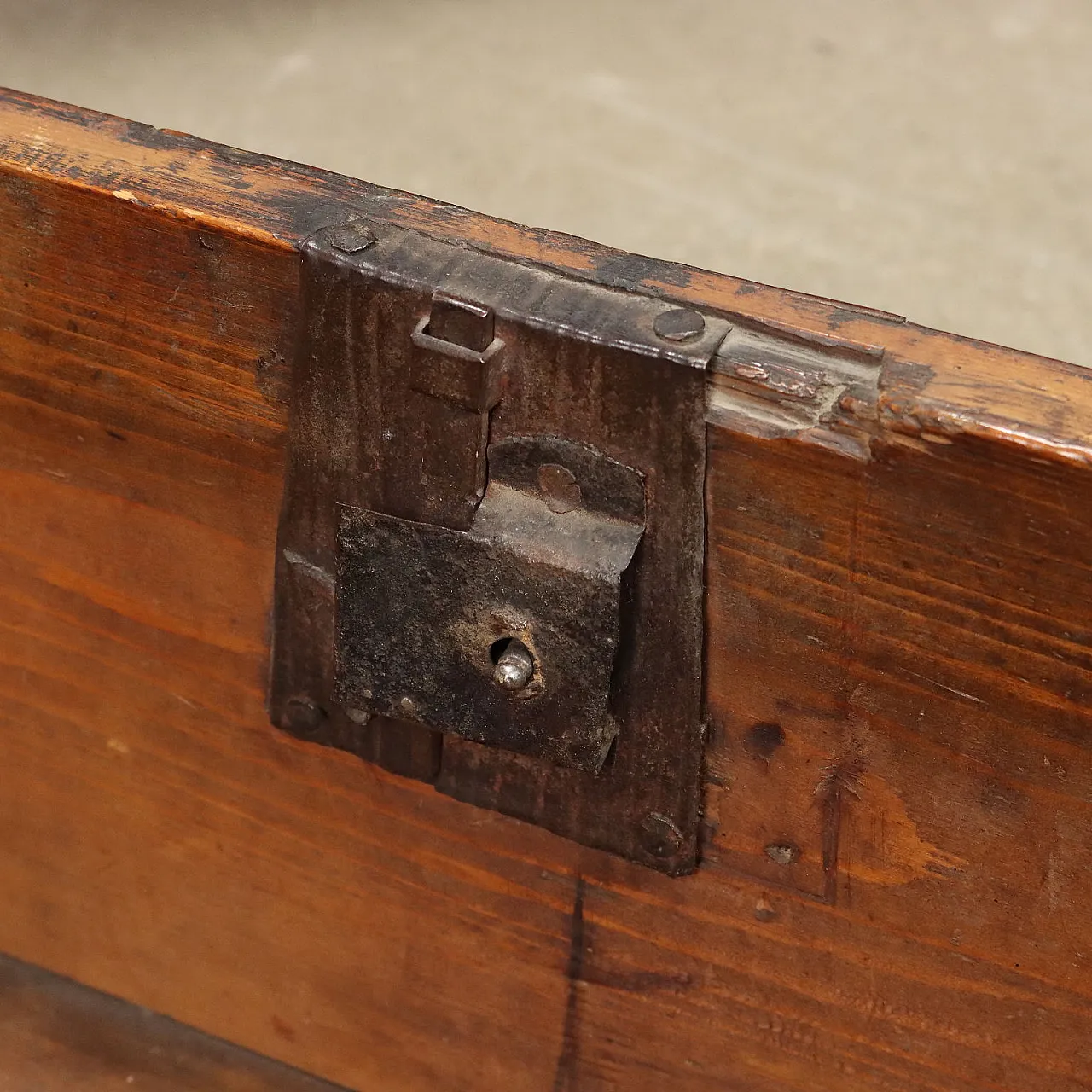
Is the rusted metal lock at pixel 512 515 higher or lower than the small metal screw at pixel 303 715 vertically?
higher

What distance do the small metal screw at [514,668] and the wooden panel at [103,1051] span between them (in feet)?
1.42

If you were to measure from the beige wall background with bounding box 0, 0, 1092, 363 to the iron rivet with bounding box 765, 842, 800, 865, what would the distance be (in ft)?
1.90

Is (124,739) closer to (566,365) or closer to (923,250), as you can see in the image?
(566,365)

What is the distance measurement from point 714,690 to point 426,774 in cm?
16

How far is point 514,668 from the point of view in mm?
671

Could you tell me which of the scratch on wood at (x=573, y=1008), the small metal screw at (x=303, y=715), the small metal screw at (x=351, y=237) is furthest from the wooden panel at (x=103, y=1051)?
the small metal screw at (x=351, y=237)

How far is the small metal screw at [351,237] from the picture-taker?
0.64m

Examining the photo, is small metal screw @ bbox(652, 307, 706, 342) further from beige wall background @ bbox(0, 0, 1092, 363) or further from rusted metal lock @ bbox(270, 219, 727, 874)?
beige wall background @ bbox(0, 0, 1092, 363)

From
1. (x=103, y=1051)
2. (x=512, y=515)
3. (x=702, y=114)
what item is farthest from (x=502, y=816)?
(x=702, y=114)

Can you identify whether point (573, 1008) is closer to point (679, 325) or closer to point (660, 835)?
point (660, 835)

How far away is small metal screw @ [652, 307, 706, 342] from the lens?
60 centimetres

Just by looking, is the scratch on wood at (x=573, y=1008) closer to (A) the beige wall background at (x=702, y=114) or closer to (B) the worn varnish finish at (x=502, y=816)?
(B) the worn varnish finish at (x=502, y=816)

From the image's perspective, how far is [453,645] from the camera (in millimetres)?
689

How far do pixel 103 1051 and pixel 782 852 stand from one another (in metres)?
0.52
